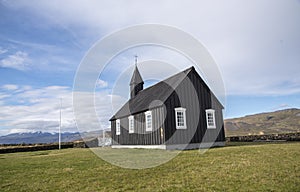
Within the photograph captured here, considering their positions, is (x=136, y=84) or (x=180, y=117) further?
(x=136, y=84)

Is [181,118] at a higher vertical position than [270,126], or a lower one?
higher

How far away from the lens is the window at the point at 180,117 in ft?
66.4

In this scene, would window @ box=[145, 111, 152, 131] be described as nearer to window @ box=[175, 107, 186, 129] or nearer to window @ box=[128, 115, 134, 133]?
window @ box=[175, 107, 186, 129]

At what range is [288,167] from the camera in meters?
8.27

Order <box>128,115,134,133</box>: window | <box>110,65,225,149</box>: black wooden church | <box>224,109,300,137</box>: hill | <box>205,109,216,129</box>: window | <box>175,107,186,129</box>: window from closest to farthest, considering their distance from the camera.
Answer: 1. <box>110,65,225,149</box>: black wooden church
2. <box>175,107,186,129</box>: window
3. <box>205,109,216,129</box>: window
4. <box>128,115,134,133</box>: window
5. <box>224,109,300,137</box>: hill

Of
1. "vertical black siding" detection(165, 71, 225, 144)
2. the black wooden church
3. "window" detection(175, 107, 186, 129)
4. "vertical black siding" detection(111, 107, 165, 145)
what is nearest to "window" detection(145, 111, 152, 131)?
the black wooden church

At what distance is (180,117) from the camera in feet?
67.2

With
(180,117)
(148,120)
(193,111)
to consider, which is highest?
(193,111)

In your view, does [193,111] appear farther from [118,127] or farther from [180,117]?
[118,127]

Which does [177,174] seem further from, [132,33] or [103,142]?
[103,142]

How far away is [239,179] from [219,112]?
53.5ft

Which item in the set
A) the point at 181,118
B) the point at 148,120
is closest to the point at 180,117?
the point at 181,118

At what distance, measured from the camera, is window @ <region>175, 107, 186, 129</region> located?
797 inches

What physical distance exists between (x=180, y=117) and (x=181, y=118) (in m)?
0.13
